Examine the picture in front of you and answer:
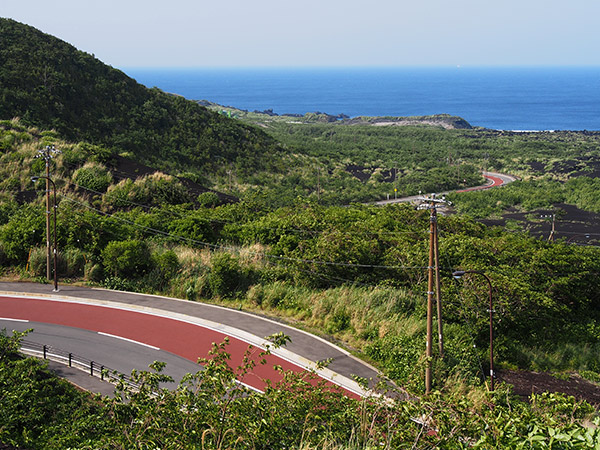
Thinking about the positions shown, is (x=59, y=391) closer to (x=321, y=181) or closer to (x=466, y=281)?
(x=466, y=281)

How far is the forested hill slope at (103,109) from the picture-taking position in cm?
5788

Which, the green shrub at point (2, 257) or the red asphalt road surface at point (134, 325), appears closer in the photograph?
the red asphalt road surface at point (134, 325)

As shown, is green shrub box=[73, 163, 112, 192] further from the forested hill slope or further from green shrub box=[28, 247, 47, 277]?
the forested hill slope

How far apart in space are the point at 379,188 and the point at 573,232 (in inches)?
1084

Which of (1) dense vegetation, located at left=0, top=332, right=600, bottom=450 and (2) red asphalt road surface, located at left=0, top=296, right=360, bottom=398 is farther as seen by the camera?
(2) red asphalt road surface, located at left=0, top=296, right=360, bottom=398

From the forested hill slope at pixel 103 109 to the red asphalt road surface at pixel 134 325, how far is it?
119 feet

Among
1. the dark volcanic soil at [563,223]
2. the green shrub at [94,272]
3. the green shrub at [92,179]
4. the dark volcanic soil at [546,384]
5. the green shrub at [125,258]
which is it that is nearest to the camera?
the dark volcanic soil at [546,384]

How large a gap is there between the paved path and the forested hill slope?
35299mm

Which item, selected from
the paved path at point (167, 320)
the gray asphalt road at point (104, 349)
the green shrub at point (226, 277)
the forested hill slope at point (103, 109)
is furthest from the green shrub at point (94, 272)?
the forested hill slope at point (103, 109)

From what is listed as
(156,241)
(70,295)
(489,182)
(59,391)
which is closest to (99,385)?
(59,391)

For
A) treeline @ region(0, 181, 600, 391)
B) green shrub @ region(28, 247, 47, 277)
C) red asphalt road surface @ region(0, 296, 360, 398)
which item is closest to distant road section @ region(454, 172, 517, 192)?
treeline @ region(0, 181, 600, 391)

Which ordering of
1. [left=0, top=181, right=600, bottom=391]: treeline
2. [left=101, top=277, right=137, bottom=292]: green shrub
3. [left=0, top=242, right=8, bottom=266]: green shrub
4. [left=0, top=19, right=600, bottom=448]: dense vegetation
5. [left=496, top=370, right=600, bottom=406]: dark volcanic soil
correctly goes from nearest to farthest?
[left=0, top=19, right=600, bottom=448]: dense vegetation < [left=496, top=370, right=600, bottom=406]: dark volcanic soil < [left=0, top=181, right=600, bottom=391]: treeline < [left=101, top=277, right=137, bottom=292]: green shrub < [left=0, top=242, right=8, bottom=266]: green shrub

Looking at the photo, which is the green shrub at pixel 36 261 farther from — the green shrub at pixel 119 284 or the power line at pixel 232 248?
the power line at pixel 232 248

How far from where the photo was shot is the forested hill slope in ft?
190
